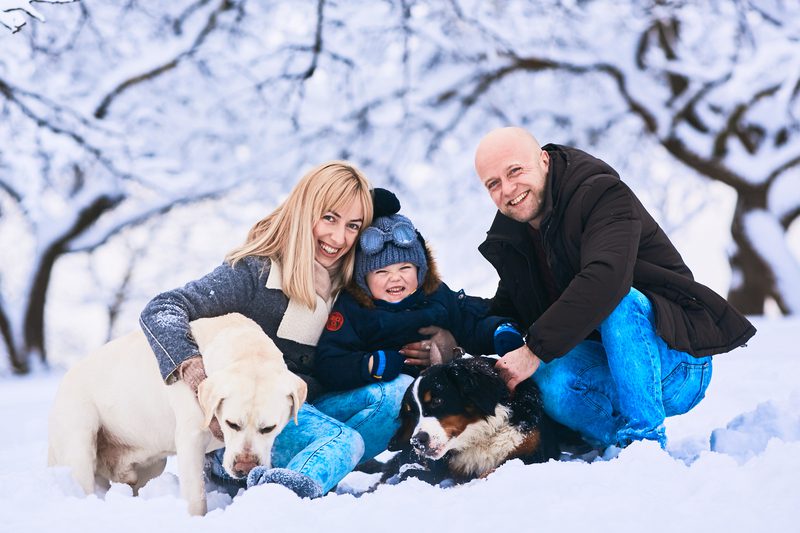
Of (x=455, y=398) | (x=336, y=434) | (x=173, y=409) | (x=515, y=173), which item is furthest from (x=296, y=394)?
(x=515, y=173)

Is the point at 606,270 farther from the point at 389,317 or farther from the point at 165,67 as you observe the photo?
the point at 165,67

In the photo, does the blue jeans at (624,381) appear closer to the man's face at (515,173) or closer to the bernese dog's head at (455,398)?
the bernese dog's head at (455,398)

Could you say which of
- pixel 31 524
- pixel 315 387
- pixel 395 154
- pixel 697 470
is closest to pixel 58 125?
pixel 395 154

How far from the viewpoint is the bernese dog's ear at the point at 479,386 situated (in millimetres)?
3086

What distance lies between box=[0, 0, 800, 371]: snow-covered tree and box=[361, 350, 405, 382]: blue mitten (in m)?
7.08

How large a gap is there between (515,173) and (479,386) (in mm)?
944

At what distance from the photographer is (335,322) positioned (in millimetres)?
3227

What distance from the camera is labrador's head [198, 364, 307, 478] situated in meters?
2.47

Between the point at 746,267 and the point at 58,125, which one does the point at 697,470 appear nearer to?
the point at 58,125

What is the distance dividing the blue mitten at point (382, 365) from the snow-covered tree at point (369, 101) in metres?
7.08

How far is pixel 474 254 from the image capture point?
10773 millimetres

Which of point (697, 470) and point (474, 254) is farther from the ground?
point (697, 470)

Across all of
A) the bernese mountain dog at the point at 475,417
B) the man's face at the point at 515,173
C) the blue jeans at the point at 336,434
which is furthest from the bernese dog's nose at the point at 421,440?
the man's face at the point at 515,173

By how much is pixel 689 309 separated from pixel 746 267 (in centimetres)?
911
